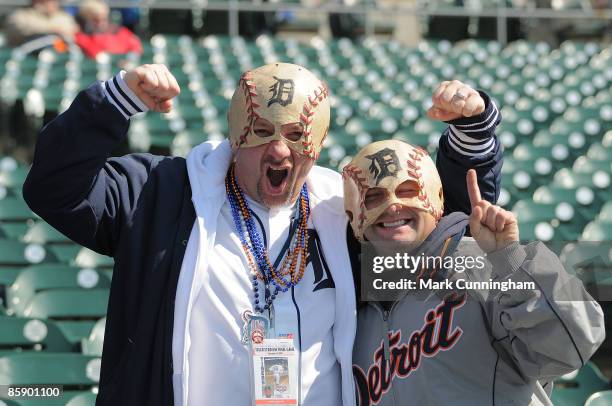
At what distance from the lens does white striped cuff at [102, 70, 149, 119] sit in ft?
8.53

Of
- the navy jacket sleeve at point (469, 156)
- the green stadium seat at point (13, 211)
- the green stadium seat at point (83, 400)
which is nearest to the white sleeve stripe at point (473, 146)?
the navy jacket sleeve at point (469, 156)

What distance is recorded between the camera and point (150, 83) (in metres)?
2.58

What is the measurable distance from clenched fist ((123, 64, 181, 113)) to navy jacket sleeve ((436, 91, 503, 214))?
0.84 metres

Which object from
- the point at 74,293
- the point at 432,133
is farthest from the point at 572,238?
the point at 74,293

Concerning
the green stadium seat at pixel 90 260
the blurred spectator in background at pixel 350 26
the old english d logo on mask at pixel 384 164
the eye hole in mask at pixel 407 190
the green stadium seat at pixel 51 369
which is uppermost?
the blurred spectator in background at pixel 350 26

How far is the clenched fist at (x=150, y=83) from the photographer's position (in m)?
2.59

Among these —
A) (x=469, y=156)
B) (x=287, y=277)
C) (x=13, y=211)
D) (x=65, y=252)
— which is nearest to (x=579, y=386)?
(x=469, y=156)

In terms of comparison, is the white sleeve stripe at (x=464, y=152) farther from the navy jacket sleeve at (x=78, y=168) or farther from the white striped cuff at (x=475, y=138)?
the navy jacket sleeve at (x=78, y=168)

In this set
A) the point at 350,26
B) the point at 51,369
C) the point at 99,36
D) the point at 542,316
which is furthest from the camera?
the point at 350,26

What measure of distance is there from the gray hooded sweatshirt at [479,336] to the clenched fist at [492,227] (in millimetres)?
26

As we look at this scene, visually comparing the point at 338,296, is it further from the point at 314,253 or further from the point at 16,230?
the point at 16,230

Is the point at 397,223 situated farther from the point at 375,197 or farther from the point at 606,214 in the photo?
the point at 606,214

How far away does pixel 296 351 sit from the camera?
2.64m
